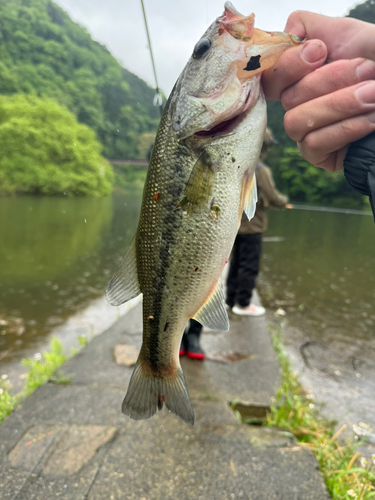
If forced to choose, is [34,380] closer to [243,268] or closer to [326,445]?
[326,445]

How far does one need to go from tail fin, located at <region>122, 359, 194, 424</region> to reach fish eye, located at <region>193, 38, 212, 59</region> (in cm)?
138

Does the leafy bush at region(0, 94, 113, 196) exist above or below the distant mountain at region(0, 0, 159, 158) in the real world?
below

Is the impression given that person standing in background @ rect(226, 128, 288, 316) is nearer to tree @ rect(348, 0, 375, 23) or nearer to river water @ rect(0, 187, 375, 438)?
river water @ rect(0, 187, 375, 438)

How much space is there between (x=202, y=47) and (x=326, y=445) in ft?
9.96

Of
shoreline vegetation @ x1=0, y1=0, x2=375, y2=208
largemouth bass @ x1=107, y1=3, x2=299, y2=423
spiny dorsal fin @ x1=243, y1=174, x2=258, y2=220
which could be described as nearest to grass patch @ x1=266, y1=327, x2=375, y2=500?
largemouth bass @ x1=107, y1=3, x2=299, y2=423

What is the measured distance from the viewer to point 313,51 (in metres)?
1.22

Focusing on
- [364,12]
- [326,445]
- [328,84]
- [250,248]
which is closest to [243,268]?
[250,248]

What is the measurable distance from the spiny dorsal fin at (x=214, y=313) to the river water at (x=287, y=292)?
3103 mm

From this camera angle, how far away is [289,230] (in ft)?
62.3

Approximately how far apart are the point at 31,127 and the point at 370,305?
44570 mm

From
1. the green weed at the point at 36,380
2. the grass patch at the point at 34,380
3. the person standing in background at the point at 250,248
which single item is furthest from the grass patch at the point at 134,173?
the grass patch at the point at 34,380

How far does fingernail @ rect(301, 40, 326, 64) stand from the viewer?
1218 mm

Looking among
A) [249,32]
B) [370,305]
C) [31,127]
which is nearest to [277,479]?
[249,32]

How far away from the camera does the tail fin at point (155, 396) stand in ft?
4.58
